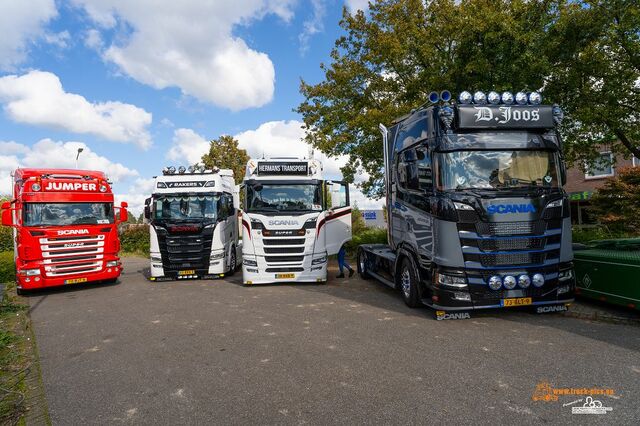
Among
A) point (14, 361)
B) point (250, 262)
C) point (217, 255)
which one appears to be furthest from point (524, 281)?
point (217, 255)

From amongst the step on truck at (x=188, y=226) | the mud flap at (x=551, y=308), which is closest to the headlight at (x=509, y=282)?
the mud flap at (x=551, y=308)

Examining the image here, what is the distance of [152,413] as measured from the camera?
3.52 meters

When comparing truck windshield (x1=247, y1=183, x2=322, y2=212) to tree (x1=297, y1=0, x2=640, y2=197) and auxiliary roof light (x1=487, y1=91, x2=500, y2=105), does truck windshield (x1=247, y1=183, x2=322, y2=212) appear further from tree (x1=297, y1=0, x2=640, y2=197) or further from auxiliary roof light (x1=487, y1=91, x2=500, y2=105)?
auxiliary roof light (x1=487, y1=91, x2=500, y2=105)

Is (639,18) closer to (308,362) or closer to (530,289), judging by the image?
(530,289)

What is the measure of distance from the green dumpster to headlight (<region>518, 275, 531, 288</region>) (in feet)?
4.80

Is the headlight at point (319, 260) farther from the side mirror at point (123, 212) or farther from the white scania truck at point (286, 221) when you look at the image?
the side mirror at point (123, 212)

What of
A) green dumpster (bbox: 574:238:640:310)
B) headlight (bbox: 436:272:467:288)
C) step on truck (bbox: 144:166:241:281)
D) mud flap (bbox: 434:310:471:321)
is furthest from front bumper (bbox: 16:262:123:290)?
green dumpster (bbox: 574:238:640:310)

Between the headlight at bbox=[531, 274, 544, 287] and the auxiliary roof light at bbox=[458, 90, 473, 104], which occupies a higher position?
the auxiliary roof light at bbox=[458, 90, 473, 104]

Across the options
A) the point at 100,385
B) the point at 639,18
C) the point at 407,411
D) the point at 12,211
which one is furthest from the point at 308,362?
the point at 639,18

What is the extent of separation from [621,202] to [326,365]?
18504 mm

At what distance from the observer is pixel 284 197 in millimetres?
10047

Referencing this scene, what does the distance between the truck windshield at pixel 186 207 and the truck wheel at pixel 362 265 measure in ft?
14.2

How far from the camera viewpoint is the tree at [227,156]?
91.7 feet

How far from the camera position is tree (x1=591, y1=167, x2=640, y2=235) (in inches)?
659
